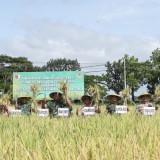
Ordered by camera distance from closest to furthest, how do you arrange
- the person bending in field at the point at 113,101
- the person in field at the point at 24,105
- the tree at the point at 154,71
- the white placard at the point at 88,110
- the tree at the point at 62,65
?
the white placard at the point at 88,110 → the person bending in field at the point at 113,101 → the person in field at the point at 24,105 → the tree at the point at 154,71 → the tree at the point at 62,65

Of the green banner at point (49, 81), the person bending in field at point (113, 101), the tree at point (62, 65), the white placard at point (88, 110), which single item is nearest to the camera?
the white placard at point (88, 110)

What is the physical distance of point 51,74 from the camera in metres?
31.2

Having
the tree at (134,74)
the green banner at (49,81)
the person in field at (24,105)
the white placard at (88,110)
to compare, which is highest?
the tree at (134,74)

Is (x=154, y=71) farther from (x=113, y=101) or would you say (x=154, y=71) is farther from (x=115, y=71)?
(x=113, y=101)

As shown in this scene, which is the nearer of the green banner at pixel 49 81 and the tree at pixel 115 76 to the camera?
the green banner at pixel 49 81

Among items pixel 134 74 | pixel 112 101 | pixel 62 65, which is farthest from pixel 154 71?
pixel 112 101

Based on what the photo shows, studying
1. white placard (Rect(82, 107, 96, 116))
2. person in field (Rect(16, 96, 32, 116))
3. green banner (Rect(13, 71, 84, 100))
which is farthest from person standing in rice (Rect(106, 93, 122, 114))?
green banner (Rect(13, 71, 84, 100))

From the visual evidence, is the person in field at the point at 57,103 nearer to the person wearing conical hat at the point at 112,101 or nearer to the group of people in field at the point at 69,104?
the group of people in field at the point at 69,104

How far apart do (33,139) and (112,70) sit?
4852 cm

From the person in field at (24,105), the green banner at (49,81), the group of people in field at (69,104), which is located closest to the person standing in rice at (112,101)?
the group of people in field at (69,104)

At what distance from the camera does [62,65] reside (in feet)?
181

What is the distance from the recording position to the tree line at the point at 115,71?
46.1m

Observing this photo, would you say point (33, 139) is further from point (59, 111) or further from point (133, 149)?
point (59, 111)

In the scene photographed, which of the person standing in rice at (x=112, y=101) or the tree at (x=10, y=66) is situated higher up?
the tree at (x=10, y=66)
